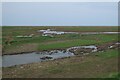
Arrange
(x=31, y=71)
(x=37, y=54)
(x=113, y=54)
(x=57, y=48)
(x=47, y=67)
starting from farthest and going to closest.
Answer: (x=57, y=48) → (x=37, y=54) → (x=113, y=54) → (x=47, y=67) → (x=31, y=71)

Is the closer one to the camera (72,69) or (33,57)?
(72,69)

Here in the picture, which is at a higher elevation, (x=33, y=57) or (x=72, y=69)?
(x=72, y=69)

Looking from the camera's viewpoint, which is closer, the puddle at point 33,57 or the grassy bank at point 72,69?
the grassy bank at point 72,69

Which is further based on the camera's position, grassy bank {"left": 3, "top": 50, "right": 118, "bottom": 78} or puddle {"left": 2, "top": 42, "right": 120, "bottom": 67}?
puddle {"left": 2, "top": 42, "right": 120, "bottom": 67}

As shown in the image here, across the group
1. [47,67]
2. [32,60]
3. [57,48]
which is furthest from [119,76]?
[57,48]

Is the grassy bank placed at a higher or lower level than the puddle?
higher

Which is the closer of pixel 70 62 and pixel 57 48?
pixel 70 62

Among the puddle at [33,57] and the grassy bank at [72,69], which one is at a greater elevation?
the grassy bank at [72,69]

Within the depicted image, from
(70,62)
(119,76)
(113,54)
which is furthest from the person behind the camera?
(113,54)

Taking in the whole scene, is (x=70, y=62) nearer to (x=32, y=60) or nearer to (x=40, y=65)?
(x=40, y=65)

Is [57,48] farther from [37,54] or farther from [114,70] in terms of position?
[114,70]
